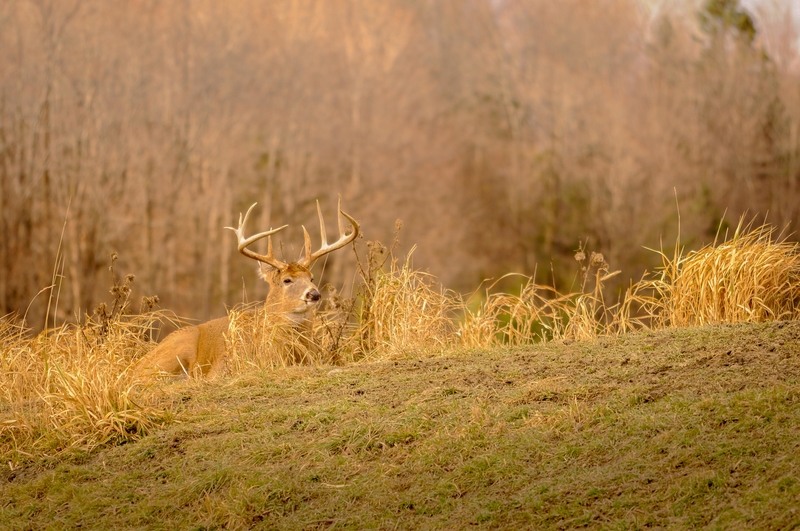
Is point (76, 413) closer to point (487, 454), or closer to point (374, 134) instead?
point (487, 454)

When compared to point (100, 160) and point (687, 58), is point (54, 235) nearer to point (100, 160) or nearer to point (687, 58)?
point (100, 160)

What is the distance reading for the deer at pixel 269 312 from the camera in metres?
8.55

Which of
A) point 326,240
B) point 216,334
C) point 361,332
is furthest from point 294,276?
point 361,332

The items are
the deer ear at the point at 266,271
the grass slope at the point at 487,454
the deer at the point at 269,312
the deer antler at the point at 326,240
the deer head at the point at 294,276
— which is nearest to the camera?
the grass slope at the point at 487,454

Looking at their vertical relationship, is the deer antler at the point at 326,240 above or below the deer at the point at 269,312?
above

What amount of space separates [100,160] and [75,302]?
5.04 meters

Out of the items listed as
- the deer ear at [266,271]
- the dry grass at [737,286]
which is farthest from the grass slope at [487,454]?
the deer ear at [266,271]

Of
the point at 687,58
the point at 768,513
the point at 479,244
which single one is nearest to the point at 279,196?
the point at 479,244

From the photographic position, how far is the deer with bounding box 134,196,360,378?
855 centimetres

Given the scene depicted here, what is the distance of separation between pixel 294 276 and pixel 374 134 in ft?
100

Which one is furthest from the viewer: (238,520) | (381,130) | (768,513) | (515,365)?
(381,130)

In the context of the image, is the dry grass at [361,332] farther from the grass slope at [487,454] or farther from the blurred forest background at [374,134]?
the blurred forest background at [374,134]

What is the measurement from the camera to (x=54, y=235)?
30.0 m

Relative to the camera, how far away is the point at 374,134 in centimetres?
3962
